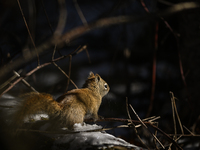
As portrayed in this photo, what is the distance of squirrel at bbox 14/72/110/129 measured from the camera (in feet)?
3.21

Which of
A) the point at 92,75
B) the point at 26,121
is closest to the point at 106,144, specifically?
the point at 26,121

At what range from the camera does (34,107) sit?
999 mm

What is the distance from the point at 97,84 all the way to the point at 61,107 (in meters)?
0.64

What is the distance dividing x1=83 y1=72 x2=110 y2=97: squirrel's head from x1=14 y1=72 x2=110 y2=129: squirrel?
0.12 metres

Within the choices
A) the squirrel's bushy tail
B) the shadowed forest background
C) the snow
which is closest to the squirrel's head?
the shadowed forest background

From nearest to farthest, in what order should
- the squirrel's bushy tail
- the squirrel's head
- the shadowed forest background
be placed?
the squirrel's bushy tail < the shadowed forest background < the squirrel's head

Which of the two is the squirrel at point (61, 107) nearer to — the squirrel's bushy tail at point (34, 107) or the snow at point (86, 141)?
the squirrel's bushy tail at point (34, 107)

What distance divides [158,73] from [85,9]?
3.68 feet

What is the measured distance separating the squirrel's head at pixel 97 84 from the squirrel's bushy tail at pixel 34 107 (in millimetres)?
628

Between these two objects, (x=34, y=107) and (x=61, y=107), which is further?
(x=61, y=107)

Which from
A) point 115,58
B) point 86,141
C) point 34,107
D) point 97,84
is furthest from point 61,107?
point 115,58

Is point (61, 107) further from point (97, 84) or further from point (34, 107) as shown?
point (97, 84)

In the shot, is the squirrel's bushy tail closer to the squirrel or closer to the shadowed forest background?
the squirrel

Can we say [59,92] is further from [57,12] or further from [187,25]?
[187,25]
